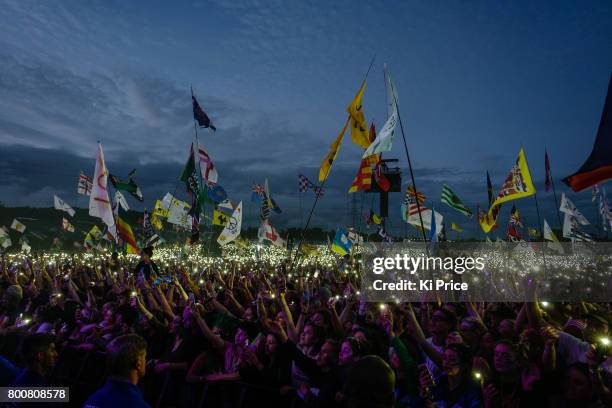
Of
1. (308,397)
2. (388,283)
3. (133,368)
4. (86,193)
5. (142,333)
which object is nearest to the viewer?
(133,368)

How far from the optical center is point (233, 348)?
573 centimetres

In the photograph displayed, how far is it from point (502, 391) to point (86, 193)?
2520 cm

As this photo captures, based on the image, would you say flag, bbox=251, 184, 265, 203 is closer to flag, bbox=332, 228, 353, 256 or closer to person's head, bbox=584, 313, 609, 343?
flag, bbox=332, 228, 353, 256

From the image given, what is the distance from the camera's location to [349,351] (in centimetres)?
450

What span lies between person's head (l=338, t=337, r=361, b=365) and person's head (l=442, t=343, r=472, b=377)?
97 cm

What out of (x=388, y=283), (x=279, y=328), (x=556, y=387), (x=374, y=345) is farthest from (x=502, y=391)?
(x=388, y=283)

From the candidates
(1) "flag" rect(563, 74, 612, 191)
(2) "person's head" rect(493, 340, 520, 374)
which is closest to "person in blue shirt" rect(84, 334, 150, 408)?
(2) "person's head" rect(493, 340, 520, 374)

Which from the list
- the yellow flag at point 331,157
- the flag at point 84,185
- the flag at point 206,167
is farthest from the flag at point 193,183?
the flag at point 84,185

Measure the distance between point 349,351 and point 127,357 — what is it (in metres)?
2.49

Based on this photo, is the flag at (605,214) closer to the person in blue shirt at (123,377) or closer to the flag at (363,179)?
the flag at (363,179)

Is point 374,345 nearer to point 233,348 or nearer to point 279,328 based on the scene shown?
point 279,328

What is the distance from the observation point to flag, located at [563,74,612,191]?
16.5ft

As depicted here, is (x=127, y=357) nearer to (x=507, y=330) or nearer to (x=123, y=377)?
(x=123, y=377)

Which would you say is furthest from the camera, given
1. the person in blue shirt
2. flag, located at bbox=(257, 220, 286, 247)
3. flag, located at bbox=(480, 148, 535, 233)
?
flag, located at bbox=(257, 220, 286, 247)
